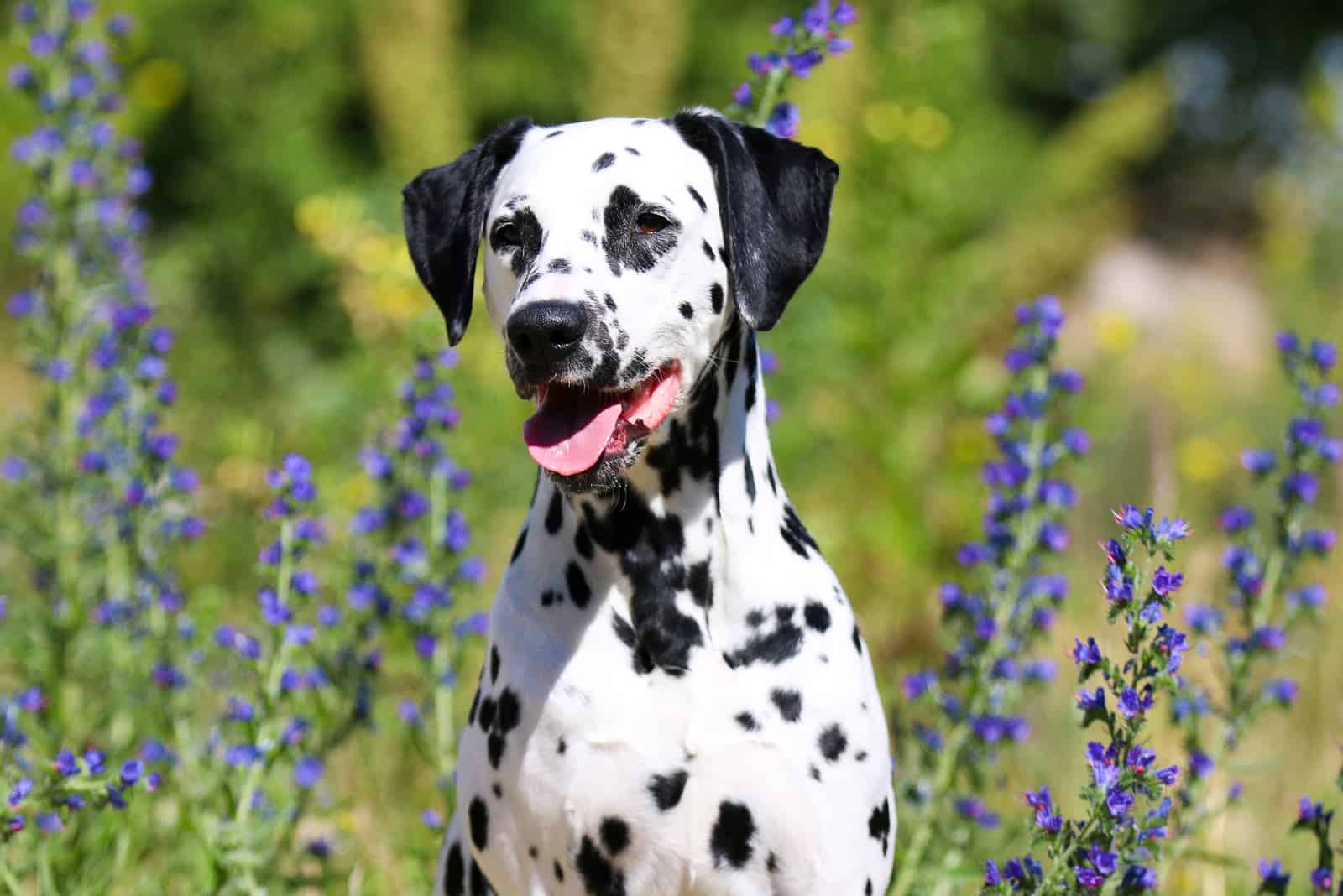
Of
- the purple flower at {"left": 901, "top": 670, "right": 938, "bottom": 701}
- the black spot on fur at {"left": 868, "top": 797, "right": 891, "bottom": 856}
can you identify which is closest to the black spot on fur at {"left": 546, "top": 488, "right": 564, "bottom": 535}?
the black spot on fur at {"left": 868, "top": 797, "right": 891, "bottom": 856}

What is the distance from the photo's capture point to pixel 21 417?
12.7 ft

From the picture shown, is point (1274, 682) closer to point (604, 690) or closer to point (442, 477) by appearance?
point (604, 690)

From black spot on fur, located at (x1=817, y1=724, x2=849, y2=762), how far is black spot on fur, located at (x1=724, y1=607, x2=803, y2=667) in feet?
0.46

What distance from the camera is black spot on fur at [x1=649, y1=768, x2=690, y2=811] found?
2.42 metres

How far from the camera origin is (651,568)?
2.60 m

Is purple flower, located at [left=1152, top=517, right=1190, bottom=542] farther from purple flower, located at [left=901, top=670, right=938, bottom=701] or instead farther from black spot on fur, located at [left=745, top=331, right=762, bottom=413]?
purple flower, located at [left=901, top=670, right=938, bottom=701]

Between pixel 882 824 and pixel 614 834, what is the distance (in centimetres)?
48

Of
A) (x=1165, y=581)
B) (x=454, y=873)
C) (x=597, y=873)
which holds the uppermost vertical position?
(x=1165, y=581)

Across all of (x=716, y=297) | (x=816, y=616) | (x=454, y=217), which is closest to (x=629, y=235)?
(x=716, y=297)

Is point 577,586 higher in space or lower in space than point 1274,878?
higher

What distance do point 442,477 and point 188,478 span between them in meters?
0.69

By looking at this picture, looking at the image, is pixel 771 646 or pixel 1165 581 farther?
pixel 771 646

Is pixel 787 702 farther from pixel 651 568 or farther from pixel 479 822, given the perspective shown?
pixel 479 822

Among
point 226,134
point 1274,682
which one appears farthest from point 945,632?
point 226,134
